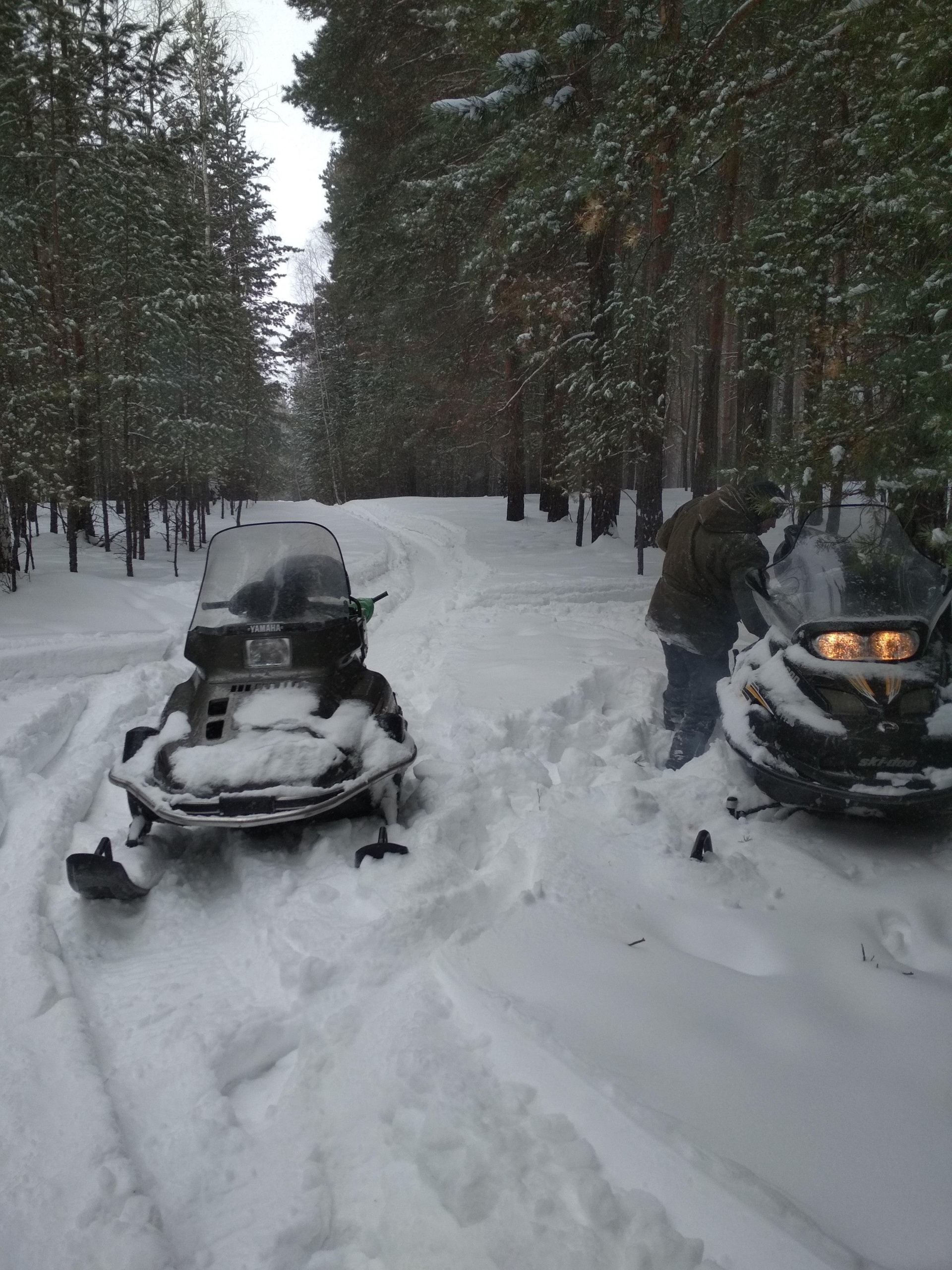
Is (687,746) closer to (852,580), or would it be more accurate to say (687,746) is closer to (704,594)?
(704,594)

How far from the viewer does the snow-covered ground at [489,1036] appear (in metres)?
1.84

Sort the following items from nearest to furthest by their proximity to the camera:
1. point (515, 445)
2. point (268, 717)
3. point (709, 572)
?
point (268, 717)
point (709, 572)
point (515, 445)

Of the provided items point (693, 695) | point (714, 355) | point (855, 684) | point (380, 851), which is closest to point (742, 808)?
point (855, 684)

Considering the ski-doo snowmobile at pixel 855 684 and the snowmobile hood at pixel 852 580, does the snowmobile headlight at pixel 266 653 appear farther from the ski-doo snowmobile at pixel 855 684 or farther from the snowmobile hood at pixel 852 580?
the snowmobile hood at pixel 852 580

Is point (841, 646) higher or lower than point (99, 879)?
higher

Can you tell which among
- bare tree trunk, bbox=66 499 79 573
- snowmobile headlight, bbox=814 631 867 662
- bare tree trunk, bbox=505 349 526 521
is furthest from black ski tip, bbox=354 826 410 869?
bare tree trunk, bbox=505 349 526 521

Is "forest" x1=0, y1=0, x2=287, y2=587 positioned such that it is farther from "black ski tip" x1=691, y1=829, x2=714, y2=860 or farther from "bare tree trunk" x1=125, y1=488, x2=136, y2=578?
"black ski tip" x1=691, y1=829, x2=714, y2=860

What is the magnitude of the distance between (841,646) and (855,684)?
237mm

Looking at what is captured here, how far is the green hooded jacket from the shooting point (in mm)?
5023

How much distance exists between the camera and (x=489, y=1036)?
2414 millimetres

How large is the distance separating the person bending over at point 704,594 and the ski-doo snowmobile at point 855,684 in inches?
17.1

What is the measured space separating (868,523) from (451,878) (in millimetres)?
3404

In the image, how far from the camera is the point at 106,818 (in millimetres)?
4352

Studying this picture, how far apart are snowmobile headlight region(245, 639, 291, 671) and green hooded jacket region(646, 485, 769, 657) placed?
2.81 m
